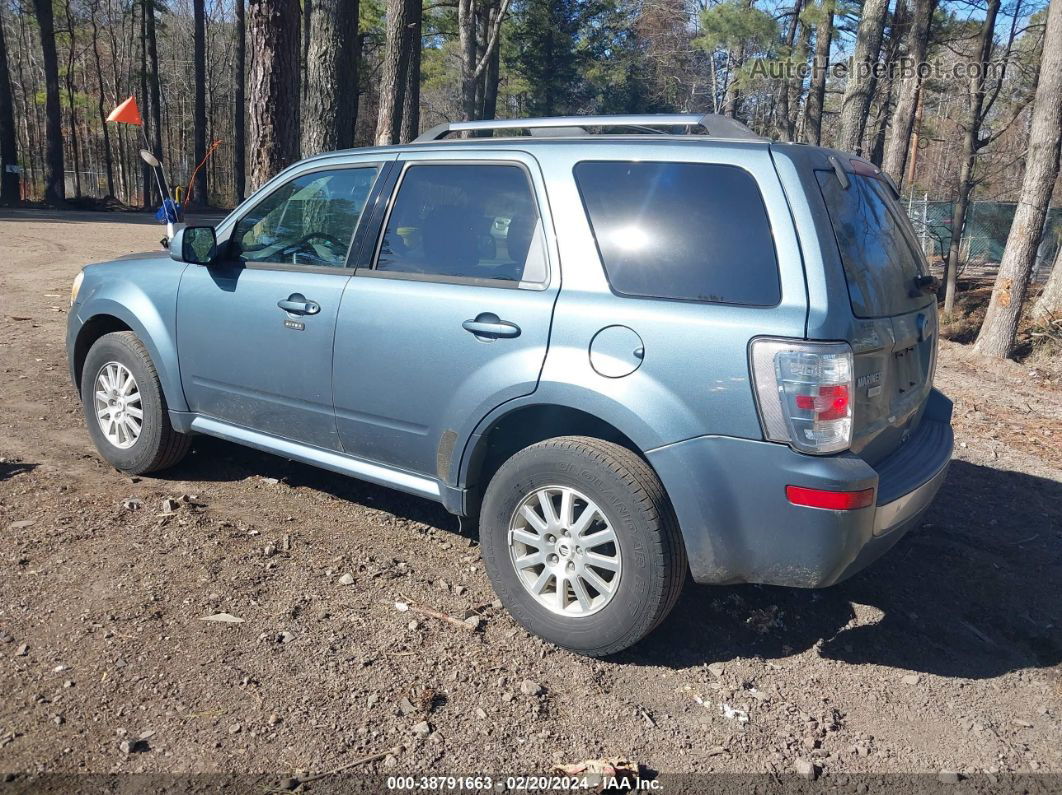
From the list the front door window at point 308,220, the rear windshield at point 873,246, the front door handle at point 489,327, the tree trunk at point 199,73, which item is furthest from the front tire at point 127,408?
the tree trunk at point 199,73

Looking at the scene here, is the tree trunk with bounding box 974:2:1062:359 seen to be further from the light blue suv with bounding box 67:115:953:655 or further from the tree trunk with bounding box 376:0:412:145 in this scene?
the tree trunk with bounding box 376:0:412:145

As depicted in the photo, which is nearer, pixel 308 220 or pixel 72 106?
pixel 308 220

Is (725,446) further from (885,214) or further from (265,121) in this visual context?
(265,121)

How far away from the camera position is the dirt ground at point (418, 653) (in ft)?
9.86

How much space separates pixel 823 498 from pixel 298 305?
2586mm

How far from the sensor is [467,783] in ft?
9.27

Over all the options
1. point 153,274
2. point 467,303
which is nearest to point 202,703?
point 467,303

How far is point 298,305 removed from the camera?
4.32 m

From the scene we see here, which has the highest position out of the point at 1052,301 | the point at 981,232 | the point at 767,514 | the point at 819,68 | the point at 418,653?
the point at 819,68

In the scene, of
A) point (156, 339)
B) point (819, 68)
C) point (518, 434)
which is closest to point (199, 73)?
point (819, 68)

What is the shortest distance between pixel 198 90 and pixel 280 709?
1523 inches

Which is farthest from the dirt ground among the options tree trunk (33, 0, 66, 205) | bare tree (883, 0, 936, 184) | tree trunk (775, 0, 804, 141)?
tree trunk (33, 0, 66, 205)

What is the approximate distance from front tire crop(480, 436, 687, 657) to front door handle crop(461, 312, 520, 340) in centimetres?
48

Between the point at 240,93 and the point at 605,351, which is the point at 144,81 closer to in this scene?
the point at 240,93
